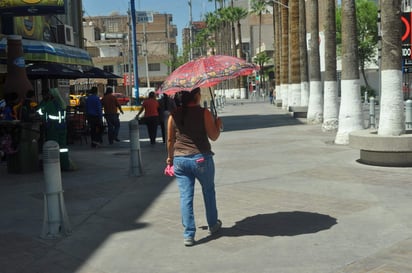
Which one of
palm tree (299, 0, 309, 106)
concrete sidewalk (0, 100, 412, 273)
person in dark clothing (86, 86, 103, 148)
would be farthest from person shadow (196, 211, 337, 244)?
palm tree (299, 0, 309, 106)

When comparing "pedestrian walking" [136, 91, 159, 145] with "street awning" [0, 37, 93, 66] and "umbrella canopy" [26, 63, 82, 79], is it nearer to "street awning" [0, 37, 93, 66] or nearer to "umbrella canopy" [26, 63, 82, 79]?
"umbrella canopy" [26, 63, 82, 79]

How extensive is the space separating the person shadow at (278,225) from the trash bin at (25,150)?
6212mm

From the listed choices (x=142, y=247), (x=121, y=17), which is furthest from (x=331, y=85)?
(x=121, y=17)

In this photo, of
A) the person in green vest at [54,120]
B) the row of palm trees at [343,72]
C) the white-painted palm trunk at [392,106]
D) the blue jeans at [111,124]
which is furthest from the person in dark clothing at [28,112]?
the row of palm trees at [343,72]

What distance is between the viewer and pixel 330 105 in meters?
16.3

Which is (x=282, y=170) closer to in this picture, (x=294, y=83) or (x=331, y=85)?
(x=331, y=85)

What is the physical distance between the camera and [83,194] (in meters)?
8.90

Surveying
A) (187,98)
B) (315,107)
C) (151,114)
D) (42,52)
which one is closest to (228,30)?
(315,107)

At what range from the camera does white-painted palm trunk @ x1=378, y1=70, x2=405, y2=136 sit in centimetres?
1022

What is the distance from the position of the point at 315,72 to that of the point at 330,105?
11.4 ft

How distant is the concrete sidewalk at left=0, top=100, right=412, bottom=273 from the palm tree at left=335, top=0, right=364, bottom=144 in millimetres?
2175

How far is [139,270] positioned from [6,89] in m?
9.27

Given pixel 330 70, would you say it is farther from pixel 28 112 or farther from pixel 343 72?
pixel 28 112

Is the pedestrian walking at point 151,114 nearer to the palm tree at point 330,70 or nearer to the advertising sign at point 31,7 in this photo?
the advertising sign at point 31,7
